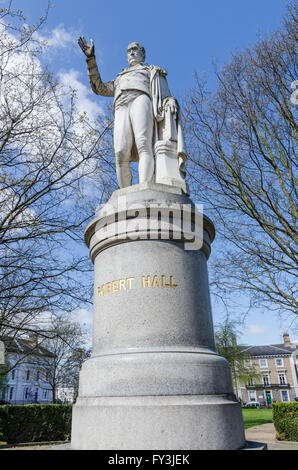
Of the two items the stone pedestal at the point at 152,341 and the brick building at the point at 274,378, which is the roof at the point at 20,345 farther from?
the brick building at the point at 274,378

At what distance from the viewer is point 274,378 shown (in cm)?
6725

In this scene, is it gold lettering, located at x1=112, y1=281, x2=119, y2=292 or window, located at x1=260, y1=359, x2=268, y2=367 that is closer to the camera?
gold lettering, located at x1=112, y1=281, x2=119, y2=292

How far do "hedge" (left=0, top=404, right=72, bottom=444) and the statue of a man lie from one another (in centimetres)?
1187

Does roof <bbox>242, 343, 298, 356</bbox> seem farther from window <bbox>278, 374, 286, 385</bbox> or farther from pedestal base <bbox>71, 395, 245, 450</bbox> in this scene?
pedestal base <bbox>71, 395, 245, 450</bbox>

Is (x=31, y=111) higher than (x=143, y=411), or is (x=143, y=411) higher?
(x=31, y=111)

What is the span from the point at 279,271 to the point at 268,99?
5.12 meters

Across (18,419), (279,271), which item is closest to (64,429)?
(18,419)

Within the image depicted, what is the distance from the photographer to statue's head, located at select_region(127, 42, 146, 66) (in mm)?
5574

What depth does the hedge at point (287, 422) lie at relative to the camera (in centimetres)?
1159

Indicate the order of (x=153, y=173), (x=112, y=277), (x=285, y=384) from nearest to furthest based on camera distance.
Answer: (x=112, y=277), (x=153, y=173), (x=285, y=384)

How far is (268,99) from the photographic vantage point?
9875 millimetres

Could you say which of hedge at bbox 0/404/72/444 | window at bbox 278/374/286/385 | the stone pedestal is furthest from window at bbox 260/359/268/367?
the stone pedestal
